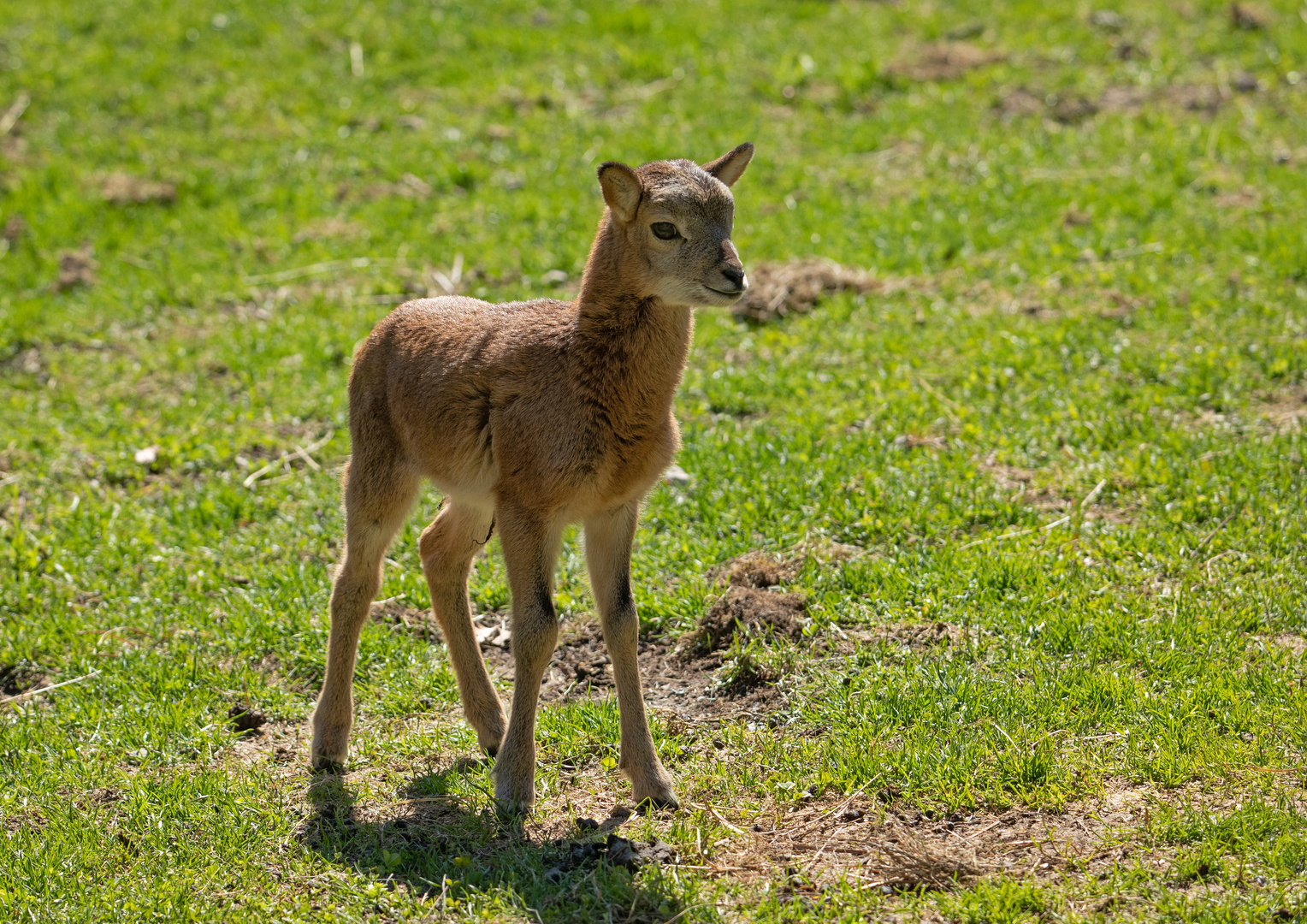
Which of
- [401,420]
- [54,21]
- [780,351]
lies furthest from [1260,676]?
[54,21]

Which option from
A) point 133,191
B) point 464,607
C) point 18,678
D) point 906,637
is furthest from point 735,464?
point 133,191

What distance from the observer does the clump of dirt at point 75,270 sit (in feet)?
39.7

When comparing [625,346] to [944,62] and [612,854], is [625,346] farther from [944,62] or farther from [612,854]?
[944,62]

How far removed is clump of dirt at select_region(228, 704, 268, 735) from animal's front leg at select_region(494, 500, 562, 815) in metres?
1.67

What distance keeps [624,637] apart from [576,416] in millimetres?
1074

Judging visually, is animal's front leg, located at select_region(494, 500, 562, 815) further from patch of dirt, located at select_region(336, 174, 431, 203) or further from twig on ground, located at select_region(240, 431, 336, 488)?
patch of dirt, located at select_region(336, 174, 431, 203)

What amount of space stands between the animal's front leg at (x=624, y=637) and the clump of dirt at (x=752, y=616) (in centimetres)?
103

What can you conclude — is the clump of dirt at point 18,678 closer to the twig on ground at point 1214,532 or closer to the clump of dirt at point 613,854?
the clump of dirt at point 613,854

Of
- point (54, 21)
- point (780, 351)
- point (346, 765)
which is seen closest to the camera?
point (346, 765)

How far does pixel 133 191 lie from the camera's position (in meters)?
13.5

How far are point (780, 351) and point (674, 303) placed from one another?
4.66 metres

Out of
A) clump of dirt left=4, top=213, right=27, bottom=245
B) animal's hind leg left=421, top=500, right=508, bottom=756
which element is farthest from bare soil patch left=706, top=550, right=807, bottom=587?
clump of dirt left=4, top=213, right=27, bottom=245

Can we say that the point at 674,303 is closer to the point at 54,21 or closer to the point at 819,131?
the point at 819,131

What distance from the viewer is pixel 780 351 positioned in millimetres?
10102
